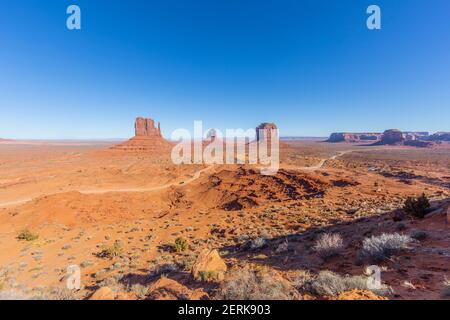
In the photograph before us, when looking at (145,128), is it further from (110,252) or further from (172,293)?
(172,293)

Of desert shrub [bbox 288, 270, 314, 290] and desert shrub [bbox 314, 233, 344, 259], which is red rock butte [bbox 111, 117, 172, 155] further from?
desert shrub [bbox 288, 270, 314, 290]

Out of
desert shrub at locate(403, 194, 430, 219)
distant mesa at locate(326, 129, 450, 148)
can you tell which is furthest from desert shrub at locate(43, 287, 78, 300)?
distant mesa at locate(326, 129, 450, 148)

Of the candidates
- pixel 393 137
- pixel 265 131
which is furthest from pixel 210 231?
pixel 393 137

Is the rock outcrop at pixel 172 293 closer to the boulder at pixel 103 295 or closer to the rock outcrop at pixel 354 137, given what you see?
the boulder at pixel 103 295

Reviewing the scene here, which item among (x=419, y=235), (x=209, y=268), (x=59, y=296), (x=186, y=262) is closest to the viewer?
(x=59, y=296)

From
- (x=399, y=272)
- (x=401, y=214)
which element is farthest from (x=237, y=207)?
(x=399, y=272)

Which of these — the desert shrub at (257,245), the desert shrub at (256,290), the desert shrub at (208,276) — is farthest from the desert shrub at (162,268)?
the desert shrub at (256,290)
